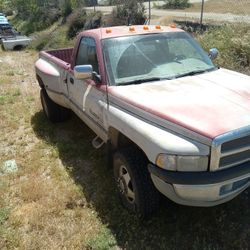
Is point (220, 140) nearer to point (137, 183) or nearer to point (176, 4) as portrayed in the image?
point (137, 183)

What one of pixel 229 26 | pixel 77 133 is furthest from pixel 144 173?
pixel 229 26

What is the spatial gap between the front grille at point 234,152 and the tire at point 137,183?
78 cm

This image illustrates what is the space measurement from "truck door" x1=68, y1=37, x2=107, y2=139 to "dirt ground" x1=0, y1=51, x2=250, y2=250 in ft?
2.36

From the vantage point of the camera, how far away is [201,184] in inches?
113

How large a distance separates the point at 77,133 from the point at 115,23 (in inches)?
390

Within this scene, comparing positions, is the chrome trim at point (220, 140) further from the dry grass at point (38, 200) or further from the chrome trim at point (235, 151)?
the dry grass at point (38, 200)

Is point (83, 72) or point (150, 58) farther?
point (150, 58)

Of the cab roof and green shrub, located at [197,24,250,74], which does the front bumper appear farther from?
green shrub, located at [197,24,250,74]

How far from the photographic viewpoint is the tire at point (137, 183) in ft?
11.1

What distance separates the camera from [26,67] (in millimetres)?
13086

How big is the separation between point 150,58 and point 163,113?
1269 millimetres

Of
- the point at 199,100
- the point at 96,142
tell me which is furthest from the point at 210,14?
the point at 199,100

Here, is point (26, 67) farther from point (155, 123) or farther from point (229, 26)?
point (155, 123)

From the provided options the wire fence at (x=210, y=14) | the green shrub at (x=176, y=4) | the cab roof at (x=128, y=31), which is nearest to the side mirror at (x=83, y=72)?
the cab roof at (x=128, y=31)
